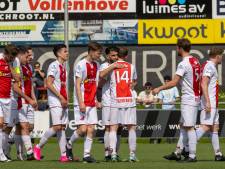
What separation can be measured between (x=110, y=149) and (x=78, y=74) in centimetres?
155

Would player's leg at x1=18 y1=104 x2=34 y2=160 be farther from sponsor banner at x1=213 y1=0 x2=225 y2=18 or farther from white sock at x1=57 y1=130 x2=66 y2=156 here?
sponsor banner at x1=213 y1=0 x2=225 y2=18

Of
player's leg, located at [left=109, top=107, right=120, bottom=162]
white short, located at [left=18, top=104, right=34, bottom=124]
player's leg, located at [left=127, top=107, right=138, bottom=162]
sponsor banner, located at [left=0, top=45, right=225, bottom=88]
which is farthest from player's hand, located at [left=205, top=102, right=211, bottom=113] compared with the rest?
sponsor banner, located at [left=0, top=45, right=225, bottom=88]

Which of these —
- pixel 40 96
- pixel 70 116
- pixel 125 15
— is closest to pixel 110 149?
pixel 70 116

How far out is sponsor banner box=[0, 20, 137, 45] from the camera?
38.5m

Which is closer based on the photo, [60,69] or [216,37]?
[60,69]

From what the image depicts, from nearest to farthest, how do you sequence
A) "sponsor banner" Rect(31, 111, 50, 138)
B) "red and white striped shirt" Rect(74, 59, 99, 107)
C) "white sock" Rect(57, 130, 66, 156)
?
"red and white striped shirt" Rect(74, 59, 99, 107), "white sock" Rect(57, 130, 66, 156), "sponsor banner" Rect(31, 111, 50, 138)

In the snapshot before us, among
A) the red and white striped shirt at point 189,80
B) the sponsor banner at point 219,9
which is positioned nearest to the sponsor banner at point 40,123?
the red and white striped shirt at point 189,80

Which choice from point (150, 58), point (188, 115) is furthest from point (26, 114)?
point (150, 58)

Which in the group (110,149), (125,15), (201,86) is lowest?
(110,149)

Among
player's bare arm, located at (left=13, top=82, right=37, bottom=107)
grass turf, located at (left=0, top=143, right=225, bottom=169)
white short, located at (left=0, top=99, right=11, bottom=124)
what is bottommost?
grass turf, located at (left=0, top=143, right=225, bottom=169)

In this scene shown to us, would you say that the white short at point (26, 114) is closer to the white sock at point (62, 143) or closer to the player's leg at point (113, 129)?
the white sock at point (62, 143)

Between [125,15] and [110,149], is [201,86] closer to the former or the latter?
[110,149]

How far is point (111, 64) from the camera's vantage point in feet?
57.8

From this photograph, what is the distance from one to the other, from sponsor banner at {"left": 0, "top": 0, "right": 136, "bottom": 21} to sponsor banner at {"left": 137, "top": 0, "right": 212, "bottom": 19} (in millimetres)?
437
